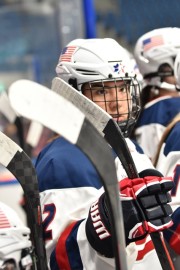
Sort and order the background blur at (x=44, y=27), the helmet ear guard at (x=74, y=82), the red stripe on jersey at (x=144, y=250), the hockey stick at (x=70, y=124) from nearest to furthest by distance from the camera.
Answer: the hockey stick at (x=70, y=124) < the red stripe on jersey at (x=144, y=250) < the helmet ear guard at (x=74, y=82) < the background blur at (x=44, y=27)

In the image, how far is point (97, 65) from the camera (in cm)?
221

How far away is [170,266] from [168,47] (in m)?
1.79

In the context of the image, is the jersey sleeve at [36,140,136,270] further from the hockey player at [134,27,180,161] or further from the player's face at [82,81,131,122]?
the hockey player at [134,27,180,161]

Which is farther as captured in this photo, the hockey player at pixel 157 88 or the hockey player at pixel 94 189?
the hockey player at pixel 157 88

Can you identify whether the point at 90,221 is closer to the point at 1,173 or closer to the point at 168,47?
the point at 168,47

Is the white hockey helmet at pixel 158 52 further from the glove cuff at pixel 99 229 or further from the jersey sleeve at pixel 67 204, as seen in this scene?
the glove cuff at pixel 99 229

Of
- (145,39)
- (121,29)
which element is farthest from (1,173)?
(121,29)

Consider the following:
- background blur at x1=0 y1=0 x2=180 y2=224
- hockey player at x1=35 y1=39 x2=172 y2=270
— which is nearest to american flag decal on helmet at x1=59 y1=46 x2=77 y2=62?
hockey player at x1=35 y1=39 x2=172 y2=270

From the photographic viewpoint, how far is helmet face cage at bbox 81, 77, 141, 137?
215 cm

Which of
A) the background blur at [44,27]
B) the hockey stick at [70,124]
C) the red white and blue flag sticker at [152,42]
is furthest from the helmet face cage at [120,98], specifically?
the background blur at [44,27]

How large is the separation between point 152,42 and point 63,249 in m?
1.68

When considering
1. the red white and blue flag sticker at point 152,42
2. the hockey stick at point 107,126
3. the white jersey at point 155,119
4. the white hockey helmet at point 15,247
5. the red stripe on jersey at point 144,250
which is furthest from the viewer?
the red white and blue flag sticker at point 152,42

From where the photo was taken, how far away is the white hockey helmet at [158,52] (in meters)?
3.39

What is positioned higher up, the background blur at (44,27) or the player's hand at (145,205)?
the background blur at (44,27)
